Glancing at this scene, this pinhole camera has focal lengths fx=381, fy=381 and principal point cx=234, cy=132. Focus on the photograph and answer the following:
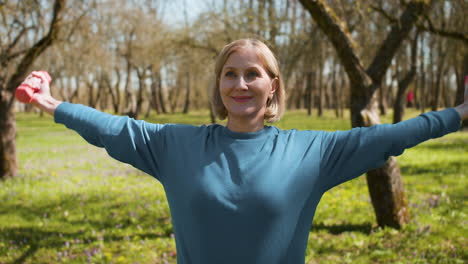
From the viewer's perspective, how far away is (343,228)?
19.6 feet

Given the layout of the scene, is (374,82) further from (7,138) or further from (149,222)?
(7,138)

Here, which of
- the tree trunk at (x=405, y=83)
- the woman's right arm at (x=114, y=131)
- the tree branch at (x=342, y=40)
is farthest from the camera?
the tree trunk at (x=405, y=83)

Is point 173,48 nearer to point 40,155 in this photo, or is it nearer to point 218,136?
point 40,155

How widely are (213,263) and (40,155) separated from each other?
51.4ft

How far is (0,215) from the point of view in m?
7.14

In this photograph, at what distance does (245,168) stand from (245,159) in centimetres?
6

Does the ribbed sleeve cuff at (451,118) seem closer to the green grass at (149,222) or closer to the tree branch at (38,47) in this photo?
the green grass at (149,222)

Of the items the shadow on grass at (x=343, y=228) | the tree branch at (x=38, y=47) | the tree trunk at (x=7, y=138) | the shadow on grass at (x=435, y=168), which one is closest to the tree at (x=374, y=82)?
the shadow on grass at (x=343, y=228)

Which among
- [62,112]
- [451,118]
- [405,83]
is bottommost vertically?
[451,118]

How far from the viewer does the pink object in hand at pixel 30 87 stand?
200 cm

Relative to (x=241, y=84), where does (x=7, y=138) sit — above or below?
below

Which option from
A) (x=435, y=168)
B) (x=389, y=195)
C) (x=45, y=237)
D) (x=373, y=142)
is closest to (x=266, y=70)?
(x=373, y=142)

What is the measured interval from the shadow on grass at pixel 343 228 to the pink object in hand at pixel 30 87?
481cm

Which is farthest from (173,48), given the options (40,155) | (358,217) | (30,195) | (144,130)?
(144,130)
